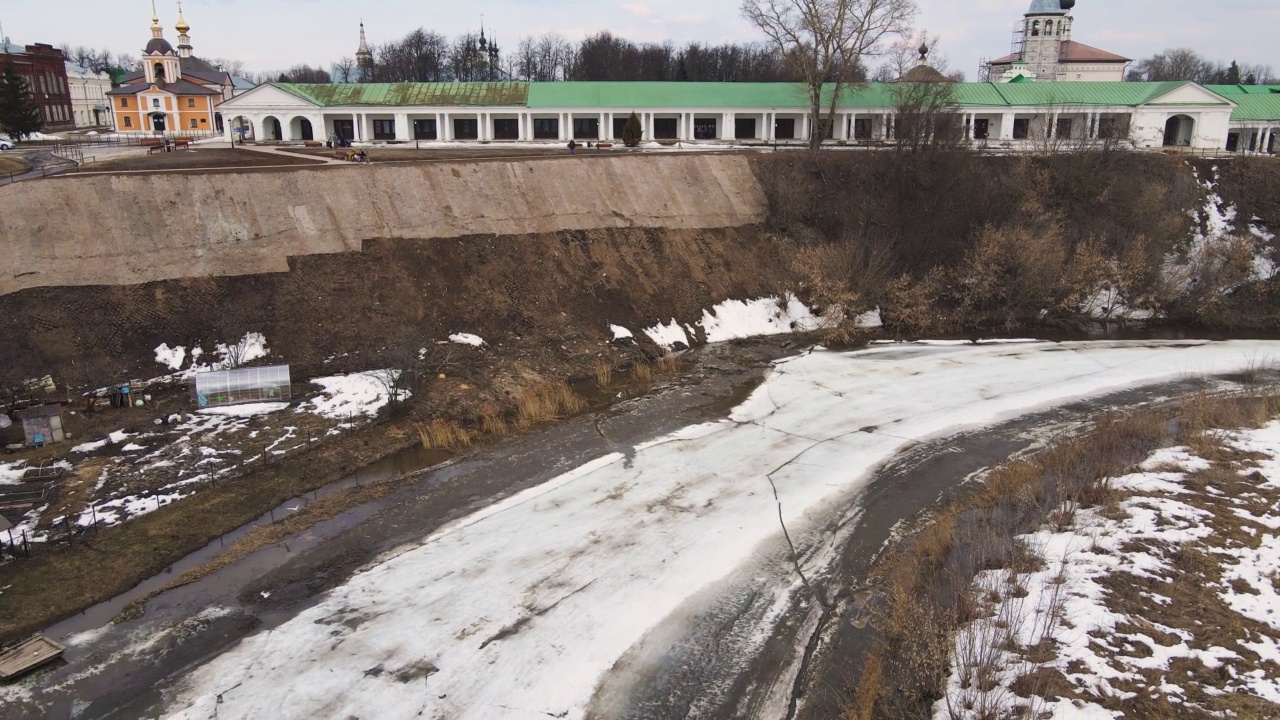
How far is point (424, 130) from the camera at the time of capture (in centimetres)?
5291

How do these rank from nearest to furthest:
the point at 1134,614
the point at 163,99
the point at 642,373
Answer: the point at 1134,614 → the point at 642,373 → the point at 163,99

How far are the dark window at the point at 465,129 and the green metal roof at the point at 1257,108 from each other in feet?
159

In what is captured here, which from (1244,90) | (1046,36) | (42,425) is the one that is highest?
(1046,36)

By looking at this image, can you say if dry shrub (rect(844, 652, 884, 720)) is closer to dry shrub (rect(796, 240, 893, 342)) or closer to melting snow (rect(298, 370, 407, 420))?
melting snow (rect(298, 370, 407, 420))

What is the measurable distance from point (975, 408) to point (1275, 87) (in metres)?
58.2

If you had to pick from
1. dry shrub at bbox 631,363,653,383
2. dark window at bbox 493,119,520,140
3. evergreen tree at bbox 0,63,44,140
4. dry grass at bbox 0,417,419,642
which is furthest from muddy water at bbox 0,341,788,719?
evergreen tree at bbox 0,63,44,140

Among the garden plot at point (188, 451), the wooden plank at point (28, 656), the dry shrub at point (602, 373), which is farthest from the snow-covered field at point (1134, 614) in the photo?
the garden plot at point (188, 451)

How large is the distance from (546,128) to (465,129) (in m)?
5.42

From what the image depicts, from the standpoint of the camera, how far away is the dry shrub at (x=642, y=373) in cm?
2638

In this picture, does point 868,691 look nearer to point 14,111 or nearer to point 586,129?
point 586,129

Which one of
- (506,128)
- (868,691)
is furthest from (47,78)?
(868,691)

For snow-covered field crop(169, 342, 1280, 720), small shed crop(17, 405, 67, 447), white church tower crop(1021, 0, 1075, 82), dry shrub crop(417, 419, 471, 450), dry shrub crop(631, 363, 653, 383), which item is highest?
white church tower crop(1021, 0, 1075, 82)

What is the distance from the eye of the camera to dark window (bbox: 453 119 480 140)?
5312 cm

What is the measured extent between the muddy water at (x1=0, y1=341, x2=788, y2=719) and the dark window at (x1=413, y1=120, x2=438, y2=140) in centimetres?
3385
